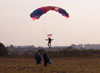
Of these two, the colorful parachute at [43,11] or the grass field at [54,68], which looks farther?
the colorful parachute at [43,11]

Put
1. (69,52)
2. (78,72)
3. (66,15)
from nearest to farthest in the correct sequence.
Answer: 1. (78,72)
2. (66,15)
3. (69,52)

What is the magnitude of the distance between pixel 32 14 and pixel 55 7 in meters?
2.24

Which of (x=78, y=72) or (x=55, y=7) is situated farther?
(x=55, y=7)

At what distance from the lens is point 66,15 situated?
32.8 metres

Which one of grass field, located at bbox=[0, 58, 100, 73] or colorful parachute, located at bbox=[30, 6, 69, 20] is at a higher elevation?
colorful parachute, located at bbox=[30, 6, 69, 20]

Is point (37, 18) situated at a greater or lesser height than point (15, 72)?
greater

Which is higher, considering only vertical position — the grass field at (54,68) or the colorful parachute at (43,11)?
the colorful parachute at (43,11)

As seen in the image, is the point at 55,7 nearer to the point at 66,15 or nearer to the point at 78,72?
the point at 66,15

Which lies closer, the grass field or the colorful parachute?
the grass field

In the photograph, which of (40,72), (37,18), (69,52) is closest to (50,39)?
(37,18)

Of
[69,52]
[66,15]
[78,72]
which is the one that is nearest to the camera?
[78,72]

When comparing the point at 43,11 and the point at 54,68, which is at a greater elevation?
the point at 43,11

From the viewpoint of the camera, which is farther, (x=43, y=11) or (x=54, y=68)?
(x=43, y=11)

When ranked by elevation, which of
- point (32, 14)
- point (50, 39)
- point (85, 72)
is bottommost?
point (85, 72)
